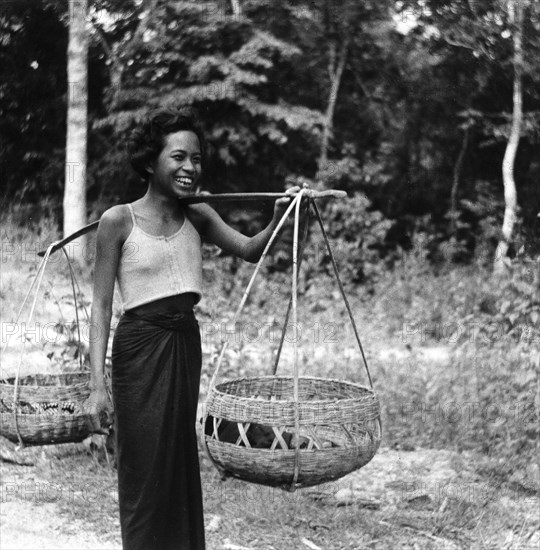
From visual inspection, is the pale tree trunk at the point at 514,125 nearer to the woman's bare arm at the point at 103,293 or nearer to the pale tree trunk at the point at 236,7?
the pale tree trunk at the point at 236,7

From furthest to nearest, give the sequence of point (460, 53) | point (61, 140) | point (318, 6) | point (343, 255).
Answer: point (460, 53) → point (318, 6) → point (61, 140) → point (343, 255)

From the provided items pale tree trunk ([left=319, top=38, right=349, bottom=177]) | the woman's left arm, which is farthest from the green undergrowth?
pale tree trunk ([left=319, top=38, right=349, bottom=177])

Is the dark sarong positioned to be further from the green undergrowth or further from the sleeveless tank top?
the green undergrowth

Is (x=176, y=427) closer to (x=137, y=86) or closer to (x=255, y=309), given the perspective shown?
(x=255, y=309)

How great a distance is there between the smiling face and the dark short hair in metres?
0.02

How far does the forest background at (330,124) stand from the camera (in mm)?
9008

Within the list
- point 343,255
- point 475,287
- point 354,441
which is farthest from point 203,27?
point 354,441

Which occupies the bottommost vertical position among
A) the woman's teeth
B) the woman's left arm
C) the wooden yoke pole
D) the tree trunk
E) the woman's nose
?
the woman's left arm

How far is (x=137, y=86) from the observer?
9.80 metres

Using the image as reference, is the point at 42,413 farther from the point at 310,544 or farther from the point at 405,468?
the point at 405,468

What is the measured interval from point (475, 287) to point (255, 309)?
225 cm

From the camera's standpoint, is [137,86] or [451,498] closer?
[451,498]

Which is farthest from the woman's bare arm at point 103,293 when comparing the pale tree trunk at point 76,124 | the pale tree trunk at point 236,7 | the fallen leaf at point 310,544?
the pale tree trunk at point 236,7

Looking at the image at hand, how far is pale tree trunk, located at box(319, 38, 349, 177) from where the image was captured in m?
10.6
